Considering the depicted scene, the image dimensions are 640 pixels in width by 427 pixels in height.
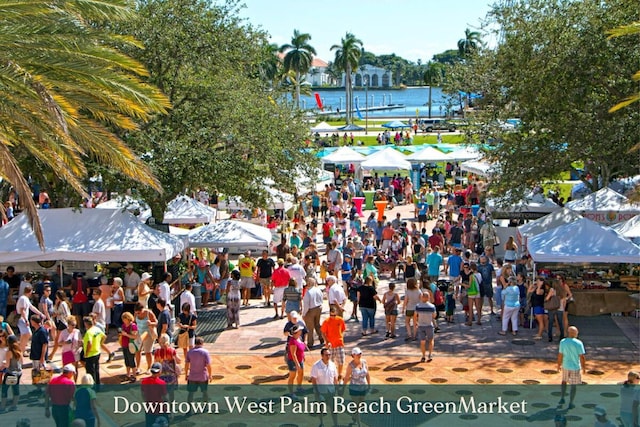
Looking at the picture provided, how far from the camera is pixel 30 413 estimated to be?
40.8 feet

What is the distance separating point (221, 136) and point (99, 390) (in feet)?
25.4

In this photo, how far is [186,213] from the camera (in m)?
24.0

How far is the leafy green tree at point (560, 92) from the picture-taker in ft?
62.9

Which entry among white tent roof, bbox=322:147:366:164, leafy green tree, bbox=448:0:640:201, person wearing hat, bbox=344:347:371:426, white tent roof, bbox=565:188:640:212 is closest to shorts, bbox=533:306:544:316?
leafy green tree, bbox=448:0:640:201

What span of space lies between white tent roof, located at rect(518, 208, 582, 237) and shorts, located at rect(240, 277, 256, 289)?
6370mm

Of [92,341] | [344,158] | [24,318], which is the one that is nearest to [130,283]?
[24,318]

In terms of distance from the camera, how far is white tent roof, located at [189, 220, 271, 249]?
19797 mm

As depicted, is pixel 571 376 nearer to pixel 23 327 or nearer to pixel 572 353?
pixel 572 353

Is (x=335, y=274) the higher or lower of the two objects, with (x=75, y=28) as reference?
lower

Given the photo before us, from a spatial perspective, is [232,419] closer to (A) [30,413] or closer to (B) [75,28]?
(A) [30,413]

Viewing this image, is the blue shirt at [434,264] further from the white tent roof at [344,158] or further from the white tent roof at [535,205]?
the white tent roof at [344,158]

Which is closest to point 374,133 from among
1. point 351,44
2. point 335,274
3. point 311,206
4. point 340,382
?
point 351,44

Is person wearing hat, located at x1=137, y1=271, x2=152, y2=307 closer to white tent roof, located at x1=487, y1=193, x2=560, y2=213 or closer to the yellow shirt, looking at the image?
the yellow shirt

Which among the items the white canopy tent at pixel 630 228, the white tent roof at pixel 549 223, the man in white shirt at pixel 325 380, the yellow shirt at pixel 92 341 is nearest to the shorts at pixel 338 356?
the man in white shirt at pixel 325 380
